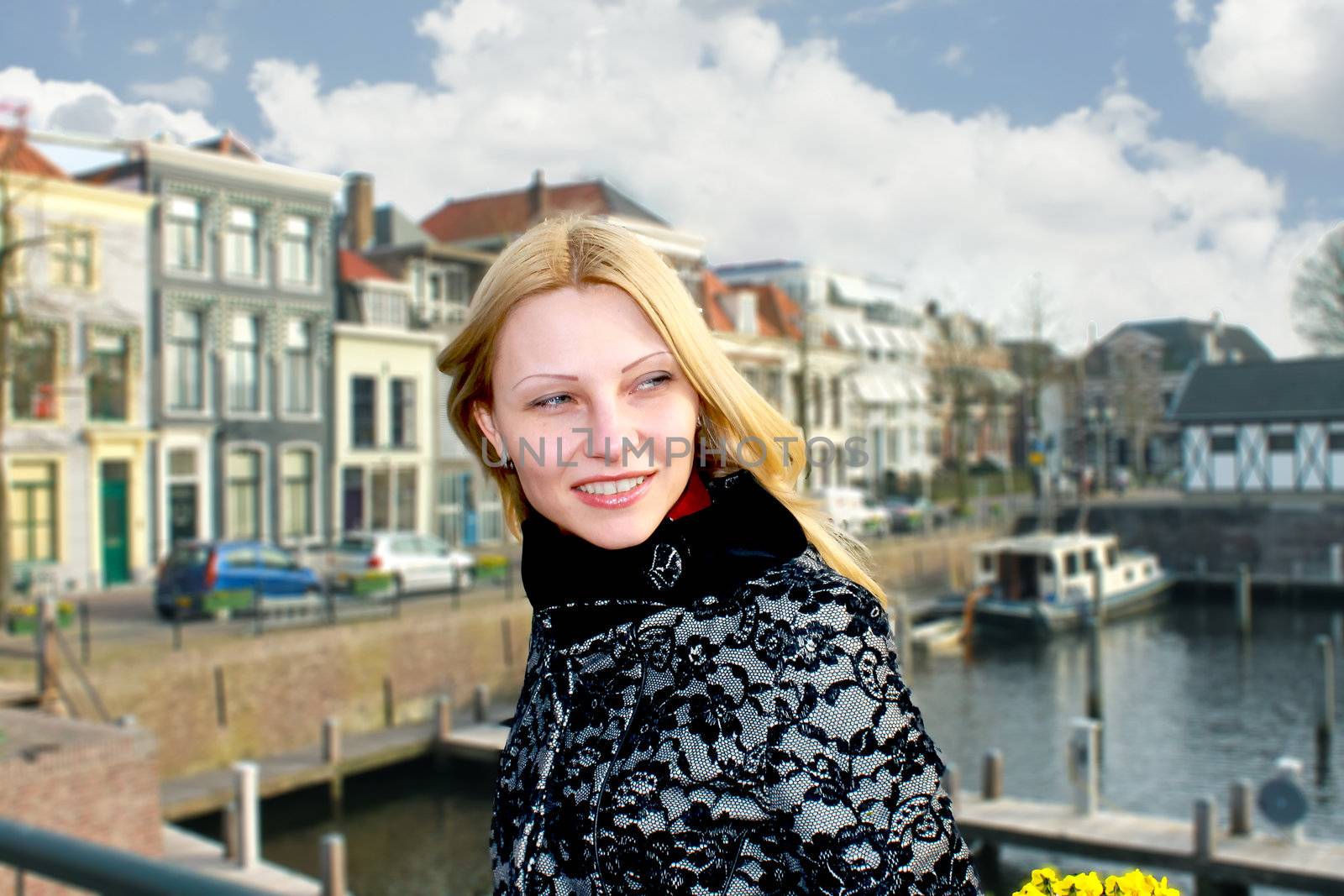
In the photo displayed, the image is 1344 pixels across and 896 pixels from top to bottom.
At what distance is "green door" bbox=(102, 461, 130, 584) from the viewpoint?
2245 cm

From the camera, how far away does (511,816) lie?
1.54m

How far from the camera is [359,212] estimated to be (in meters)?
32.3

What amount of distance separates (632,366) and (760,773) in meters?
0.53

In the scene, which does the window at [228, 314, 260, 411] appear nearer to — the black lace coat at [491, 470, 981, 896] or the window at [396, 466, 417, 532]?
the window at [396, 466, 417, 532]

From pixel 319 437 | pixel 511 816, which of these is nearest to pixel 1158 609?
pixel 319 437

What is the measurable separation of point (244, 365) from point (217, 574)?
848cm

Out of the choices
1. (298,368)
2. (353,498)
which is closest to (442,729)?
(353,498)

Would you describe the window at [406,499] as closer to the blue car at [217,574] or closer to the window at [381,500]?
the window at [381,500]

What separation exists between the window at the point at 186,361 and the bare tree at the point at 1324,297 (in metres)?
34.5

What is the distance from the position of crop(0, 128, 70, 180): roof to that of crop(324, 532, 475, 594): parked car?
796cm

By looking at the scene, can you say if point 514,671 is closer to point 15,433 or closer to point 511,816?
point 15,433

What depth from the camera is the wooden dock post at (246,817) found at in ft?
40.3

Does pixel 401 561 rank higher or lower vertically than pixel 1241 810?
higher

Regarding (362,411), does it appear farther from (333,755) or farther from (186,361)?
(333,755)
